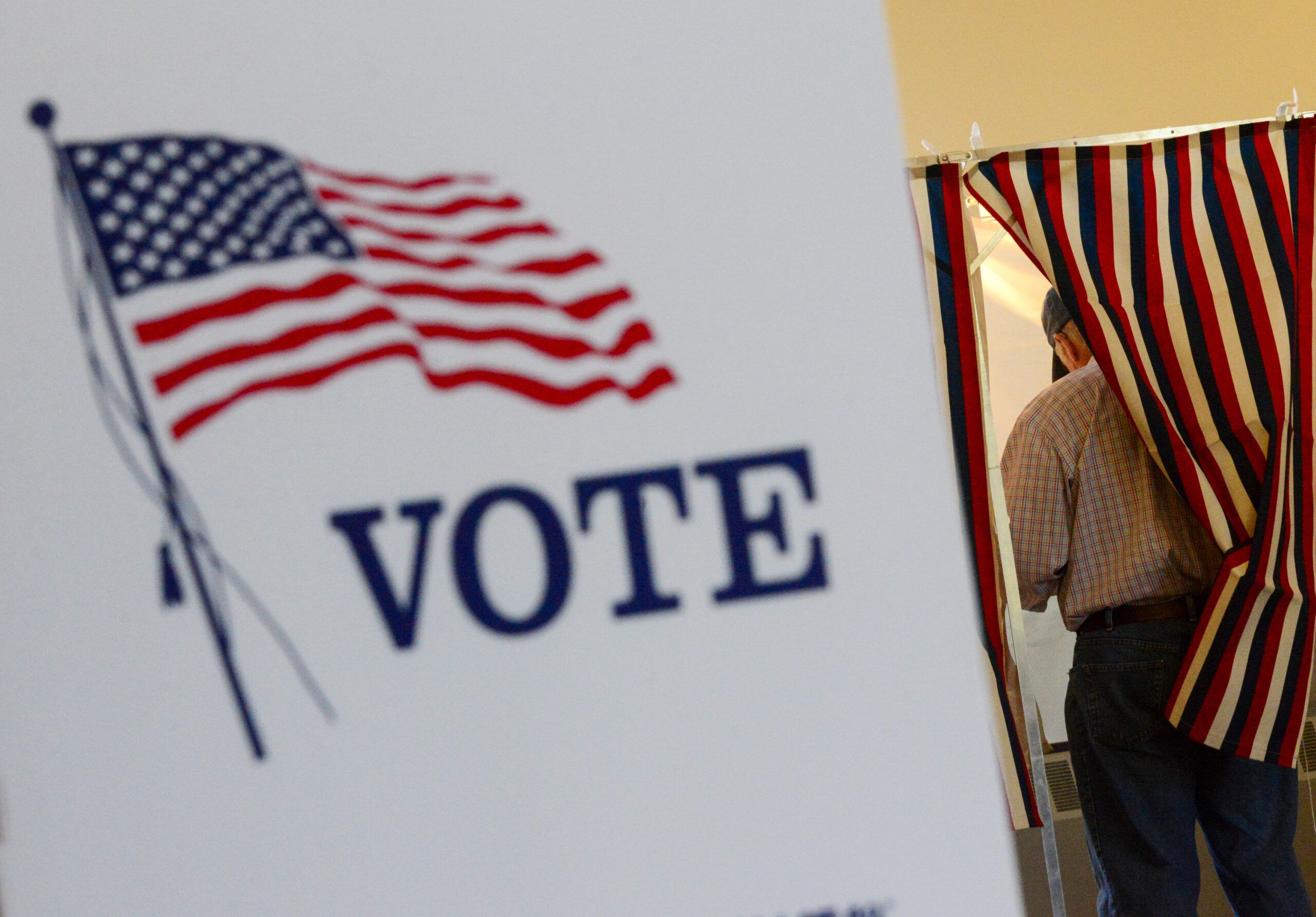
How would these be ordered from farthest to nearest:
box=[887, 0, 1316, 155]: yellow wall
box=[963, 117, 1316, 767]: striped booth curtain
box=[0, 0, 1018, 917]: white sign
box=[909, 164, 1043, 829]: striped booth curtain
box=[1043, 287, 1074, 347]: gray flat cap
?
box=[887, 0, 1316, 155]: yellow wall, box=[1043, 287, 1074, 347]: gray flat cap, box=[909, 164, 1043, 829]: striped booth curtain, box=[963, 117, 1316, 767]: striped booth curtain, box=[0, 0, 1018, 917]: white sign

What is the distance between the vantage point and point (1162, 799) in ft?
7.37

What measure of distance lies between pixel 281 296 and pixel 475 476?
0.18 m

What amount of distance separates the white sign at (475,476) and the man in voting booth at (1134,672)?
62.7 inches

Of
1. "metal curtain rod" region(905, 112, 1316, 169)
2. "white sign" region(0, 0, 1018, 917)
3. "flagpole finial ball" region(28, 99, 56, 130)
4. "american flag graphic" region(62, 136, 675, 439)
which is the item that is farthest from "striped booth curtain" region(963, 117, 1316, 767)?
"flagpole finial ball" region(28, 99, 56, 130)

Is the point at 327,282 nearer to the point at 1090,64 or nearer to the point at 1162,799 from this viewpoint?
the point at 1162,799

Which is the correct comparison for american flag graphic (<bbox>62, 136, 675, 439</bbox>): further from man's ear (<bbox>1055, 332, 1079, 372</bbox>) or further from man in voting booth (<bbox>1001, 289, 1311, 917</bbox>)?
man's ear (<bbox>1055, 332, 1079, 372</bbox>)

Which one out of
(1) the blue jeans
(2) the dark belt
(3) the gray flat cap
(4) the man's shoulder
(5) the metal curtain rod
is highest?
(5) the metal curtain rod

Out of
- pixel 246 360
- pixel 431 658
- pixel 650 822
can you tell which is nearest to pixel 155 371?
pixel 246 360

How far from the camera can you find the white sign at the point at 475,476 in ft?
2.63

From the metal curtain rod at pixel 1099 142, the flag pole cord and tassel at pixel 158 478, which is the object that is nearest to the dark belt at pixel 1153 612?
the metal curtain rod at pixel 1099 142

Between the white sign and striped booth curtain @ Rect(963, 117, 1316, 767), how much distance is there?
1.55 meters

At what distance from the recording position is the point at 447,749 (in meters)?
0.81

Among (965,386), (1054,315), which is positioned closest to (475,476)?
(965,386)

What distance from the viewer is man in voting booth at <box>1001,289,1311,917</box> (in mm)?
2246
